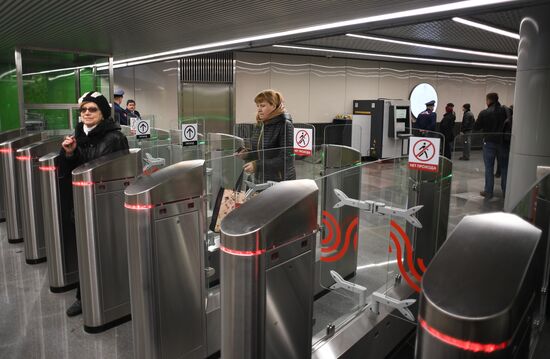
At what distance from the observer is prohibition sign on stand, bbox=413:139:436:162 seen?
2.96 metres

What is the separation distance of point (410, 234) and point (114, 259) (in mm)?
2018

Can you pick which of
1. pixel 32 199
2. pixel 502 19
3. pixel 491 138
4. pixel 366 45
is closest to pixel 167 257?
pixel 32 199

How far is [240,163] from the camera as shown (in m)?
3.63

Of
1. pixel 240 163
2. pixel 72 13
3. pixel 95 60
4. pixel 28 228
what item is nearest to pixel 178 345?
pixel 240 163

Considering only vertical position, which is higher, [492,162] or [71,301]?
[492,162]

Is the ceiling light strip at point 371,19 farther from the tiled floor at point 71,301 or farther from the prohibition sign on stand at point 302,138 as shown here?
the tiled floor at point 71,301

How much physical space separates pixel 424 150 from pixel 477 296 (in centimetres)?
204

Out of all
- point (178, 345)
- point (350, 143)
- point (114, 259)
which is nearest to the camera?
point (178, 345)

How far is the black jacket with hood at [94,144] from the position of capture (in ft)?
10.3

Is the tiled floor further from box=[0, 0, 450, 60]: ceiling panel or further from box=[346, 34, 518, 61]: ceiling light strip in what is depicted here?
box=[346, 34, 518, 61]: ceiling light strip

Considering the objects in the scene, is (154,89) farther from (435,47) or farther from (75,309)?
(75,309)

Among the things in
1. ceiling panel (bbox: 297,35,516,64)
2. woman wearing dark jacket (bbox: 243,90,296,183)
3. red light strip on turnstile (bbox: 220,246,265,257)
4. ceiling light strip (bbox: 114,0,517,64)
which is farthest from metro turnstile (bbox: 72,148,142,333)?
ceiling panel (bbox: 297,35,516,64)

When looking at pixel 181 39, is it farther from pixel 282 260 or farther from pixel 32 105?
pixel 282 260

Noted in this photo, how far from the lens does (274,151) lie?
141 inches
